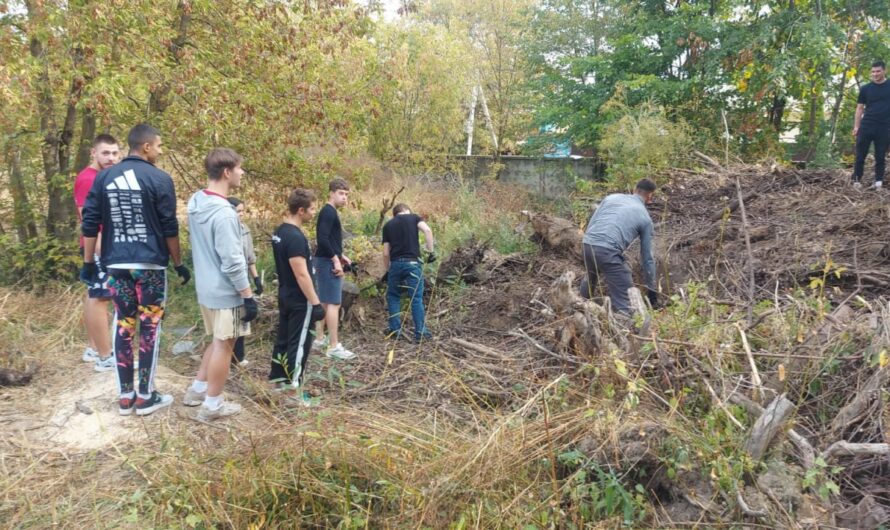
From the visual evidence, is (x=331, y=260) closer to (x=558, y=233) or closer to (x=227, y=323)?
(x=227, y=323)

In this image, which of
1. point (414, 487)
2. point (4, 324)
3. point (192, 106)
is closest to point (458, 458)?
point (414, 487)

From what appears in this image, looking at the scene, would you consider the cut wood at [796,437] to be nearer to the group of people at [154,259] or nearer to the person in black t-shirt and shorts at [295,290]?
Result: the group of people at [154,259]

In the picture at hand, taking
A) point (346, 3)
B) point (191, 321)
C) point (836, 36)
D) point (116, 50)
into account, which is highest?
point (836, 36)

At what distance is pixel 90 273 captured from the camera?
160 inches

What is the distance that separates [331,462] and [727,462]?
6.24 ft

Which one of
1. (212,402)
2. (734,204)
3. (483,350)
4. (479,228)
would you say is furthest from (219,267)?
(734,204)

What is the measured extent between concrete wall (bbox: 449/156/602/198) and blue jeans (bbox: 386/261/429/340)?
913 centimetres

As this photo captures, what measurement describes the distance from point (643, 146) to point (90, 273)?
31.9 ft

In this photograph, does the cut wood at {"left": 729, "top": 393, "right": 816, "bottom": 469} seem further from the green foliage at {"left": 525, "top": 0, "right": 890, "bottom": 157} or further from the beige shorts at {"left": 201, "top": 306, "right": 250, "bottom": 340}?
the green foliage at {"left": 525, "top": 0, "right": 890, "bottom": 157}

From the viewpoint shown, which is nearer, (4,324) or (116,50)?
(4,324)

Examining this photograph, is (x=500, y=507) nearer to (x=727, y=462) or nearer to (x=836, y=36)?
(x=727, y=462)

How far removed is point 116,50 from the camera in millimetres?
5984

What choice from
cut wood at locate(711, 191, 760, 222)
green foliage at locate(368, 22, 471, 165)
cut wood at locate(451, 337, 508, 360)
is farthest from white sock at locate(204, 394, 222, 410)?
green foliage at locate(368, 22, 471, 165)

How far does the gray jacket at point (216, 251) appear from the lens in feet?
12.0
